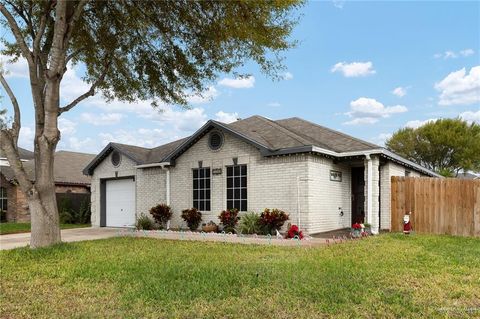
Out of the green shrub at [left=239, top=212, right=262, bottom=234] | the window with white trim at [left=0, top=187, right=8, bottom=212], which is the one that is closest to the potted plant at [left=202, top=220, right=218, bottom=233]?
the green shrub at [left=239, top=212, right=262, bottom=234]

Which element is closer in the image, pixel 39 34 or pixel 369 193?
pixel 39 34

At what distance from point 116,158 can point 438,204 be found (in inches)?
570

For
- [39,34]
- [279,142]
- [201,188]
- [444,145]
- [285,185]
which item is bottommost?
[201,188]

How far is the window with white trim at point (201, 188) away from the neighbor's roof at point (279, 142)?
1.25 m

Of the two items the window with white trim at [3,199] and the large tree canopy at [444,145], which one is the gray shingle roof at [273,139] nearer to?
the window with white trim at [3,199]

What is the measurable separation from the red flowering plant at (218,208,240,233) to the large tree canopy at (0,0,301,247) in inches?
169

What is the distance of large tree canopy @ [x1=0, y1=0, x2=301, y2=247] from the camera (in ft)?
36.3

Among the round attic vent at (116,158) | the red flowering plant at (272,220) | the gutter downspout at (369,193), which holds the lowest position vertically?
the red flowering plant at (272,220)

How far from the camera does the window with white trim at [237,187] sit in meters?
15.7

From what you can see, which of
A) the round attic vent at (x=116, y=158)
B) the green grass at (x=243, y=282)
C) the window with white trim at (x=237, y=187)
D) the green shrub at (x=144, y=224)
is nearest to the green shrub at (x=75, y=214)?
the round attic vent at (x=116, y=158)

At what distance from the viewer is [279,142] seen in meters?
15.1

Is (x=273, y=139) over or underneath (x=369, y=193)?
over

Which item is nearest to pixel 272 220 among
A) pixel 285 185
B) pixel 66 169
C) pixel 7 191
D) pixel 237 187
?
pixel 285 185

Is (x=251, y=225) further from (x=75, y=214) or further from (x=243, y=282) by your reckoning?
(x=75, y=214)
